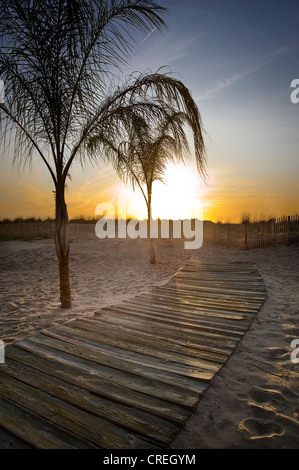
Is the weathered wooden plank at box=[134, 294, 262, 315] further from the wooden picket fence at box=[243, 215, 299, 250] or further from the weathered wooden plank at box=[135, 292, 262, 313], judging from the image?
the wooden picket fence at box=[243, 215, 299, 250]

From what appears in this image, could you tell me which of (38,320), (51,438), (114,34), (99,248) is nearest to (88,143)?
(114,34)

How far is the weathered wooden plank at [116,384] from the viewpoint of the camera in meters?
1.67

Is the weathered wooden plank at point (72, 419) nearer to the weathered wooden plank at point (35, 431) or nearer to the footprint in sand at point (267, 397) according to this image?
the weathered wooden plank at point (35, 431)

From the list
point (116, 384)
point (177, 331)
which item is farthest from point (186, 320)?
point (116, 384)

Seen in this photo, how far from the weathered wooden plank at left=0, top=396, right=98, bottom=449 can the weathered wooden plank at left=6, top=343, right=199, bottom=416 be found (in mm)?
377

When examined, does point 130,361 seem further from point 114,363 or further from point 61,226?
point 61,226

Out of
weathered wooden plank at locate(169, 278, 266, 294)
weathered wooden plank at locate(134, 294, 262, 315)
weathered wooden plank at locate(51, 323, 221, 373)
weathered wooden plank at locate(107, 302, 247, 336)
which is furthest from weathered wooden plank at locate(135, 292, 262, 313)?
weathered wooden plank at locate(51, 323, 221, 373)

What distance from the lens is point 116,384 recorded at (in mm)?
1912

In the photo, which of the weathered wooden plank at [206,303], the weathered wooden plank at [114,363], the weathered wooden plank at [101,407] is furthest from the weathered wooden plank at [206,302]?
the weathered wooden plank at [101,407]

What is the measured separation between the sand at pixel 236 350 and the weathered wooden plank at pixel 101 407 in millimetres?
119

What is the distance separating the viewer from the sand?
1.51 meters

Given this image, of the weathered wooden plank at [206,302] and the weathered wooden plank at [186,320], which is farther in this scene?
the weathered wooden plank at [206,302]

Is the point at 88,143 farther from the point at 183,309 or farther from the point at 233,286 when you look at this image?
the point at 233,286

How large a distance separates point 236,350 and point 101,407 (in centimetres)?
156
